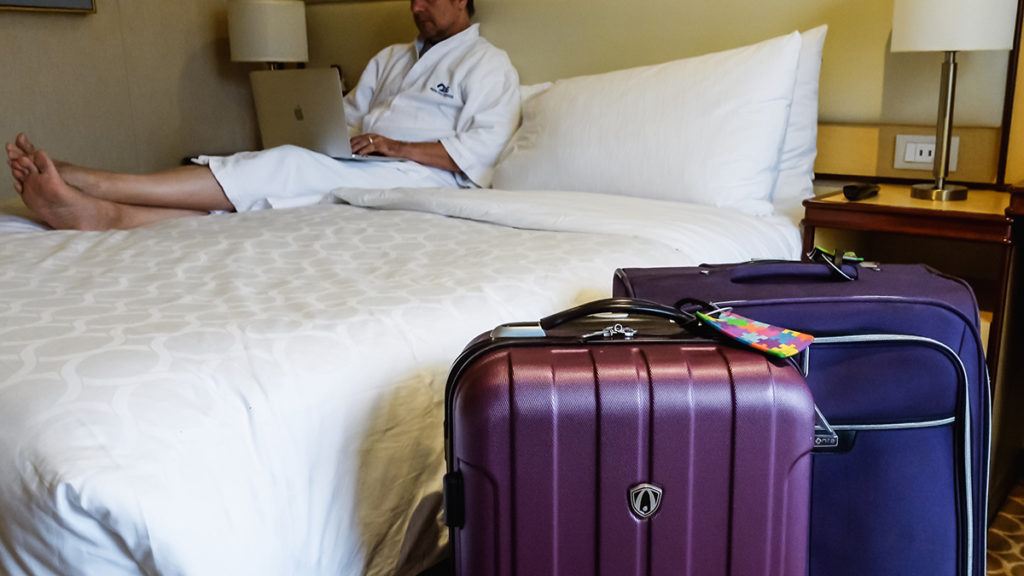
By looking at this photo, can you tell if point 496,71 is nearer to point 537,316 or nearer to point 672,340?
point 537,316

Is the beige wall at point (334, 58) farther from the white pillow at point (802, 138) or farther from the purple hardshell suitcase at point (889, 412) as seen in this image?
the purple hardshell suitcase at point (889, 412)

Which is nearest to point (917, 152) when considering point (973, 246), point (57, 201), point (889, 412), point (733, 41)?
point (973, 246)

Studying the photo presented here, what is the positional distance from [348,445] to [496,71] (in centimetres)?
172

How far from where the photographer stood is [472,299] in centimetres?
125

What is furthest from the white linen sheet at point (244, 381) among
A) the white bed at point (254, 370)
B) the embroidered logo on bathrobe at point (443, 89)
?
the embroidered logo on bathrobe at point (443, 89)

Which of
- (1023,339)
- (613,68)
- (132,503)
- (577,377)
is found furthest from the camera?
(613,68)

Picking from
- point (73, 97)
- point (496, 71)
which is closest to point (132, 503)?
point (496, 71)

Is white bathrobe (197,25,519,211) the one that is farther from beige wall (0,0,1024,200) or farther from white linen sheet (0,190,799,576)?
white linen sheet (0,190,799,576)

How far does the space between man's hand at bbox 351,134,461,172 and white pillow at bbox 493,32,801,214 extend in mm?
342

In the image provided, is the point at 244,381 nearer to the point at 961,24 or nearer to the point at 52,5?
the point at 961,24

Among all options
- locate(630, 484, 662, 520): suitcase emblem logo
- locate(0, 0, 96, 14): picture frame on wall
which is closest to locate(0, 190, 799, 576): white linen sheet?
locate(630, 484, 662, 520): suitcase emblem logo

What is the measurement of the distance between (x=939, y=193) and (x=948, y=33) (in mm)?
321

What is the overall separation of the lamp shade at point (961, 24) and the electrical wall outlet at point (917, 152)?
0.98 ft

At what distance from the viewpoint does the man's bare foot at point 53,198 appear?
1837mm
